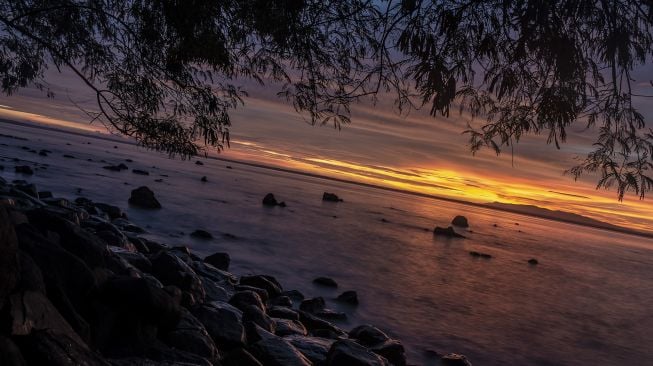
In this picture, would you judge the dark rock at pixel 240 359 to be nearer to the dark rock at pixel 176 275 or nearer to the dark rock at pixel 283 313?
the dark rock at pixel 176 275

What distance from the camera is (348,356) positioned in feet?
20.5

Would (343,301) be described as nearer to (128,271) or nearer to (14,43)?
(128,271)

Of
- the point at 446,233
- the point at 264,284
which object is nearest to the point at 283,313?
the point at 264,284

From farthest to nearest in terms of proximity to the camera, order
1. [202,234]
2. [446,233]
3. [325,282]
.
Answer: [446,233] → [202,234] → [325,282]

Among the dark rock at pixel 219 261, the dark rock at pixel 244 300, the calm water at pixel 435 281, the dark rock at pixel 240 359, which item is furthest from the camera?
the dark rock at pixel 219 261

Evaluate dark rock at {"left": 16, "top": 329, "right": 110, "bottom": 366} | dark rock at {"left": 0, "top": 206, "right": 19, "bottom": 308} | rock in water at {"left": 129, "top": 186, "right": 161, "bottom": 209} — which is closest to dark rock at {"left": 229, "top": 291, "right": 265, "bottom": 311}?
dark rock at {"left": 16, "top": 329, "right": 110, "bottom": 366}

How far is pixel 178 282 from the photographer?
7.34 meters

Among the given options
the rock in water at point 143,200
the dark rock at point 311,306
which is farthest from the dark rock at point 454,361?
the rock in water at point 143,200

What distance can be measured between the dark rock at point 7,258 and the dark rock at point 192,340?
180 centimetres

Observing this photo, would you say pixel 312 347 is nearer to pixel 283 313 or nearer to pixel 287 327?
pixel 287 327

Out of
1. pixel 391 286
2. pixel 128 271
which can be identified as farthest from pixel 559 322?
pixel 128 271

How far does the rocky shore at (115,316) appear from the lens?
12.6 ft

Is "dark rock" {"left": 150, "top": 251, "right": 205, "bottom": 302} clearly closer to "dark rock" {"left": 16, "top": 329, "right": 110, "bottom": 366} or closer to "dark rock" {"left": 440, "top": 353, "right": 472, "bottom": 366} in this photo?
"dark rock" {"left": 16, "top": 329, "right": 110, "bottom": 366}

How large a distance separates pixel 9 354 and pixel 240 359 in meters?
2.49
